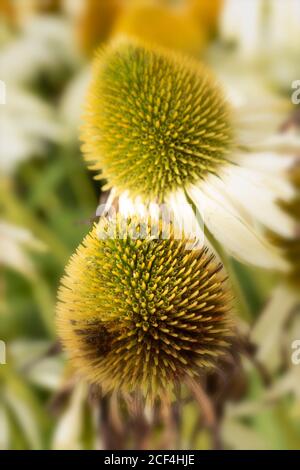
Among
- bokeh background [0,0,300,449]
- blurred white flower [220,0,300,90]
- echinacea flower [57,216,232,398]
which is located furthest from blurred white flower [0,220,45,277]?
blurred white flower [220,0,300,90]

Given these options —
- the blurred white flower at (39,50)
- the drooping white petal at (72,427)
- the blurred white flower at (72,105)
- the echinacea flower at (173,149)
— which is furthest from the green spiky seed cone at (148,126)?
the blurred white flower at (39,50)

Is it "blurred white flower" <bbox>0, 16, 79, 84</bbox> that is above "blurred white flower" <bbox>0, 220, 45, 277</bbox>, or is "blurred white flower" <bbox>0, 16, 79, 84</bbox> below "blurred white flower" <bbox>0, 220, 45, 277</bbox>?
above

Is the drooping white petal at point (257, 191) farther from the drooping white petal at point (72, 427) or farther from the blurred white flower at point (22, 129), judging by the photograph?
the blurred white flower at point (22, 129)

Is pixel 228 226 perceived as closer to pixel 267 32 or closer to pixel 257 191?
pixel 257 191

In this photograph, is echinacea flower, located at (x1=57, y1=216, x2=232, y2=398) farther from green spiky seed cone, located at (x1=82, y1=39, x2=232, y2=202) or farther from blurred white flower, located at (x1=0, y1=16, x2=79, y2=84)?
blurred white flower, located at (x1=0, y1=16, x2=79, y2=84)
